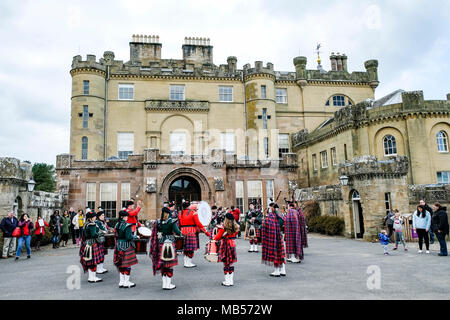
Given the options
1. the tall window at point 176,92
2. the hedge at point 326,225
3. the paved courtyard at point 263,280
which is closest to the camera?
the paved courtyard at point 263,280

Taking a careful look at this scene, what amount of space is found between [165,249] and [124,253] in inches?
40.6

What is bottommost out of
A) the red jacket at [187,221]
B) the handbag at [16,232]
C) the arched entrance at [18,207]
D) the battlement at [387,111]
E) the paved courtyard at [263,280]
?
the paved courtyard at [263,280]

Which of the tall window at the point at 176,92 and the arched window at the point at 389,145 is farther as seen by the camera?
the tall window at the point at 176,92

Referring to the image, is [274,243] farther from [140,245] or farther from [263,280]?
[140,245]

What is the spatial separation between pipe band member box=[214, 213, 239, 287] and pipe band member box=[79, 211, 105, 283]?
3.22m

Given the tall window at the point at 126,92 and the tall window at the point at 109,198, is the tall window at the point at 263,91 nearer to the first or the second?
the tall window at the point at 126,92

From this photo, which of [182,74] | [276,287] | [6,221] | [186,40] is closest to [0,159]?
[6,221]

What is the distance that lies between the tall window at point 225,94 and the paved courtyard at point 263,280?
2398 centimetres

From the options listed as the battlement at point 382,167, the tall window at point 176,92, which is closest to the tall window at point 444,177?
the battlement at point 382,167

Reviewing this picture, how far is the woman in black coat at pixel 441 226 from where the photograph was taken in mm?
11852

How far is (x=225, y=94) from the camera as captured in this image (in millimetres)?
34188

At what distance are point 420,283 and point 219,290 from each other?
4.83m

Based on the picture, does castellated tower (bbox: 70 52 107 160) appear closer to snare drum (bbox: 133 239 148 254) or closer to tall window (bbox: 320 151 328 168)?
tall window (bbox: 320 151 328 168)

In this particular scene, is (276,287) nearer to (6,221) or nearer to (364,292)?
(364,292)
